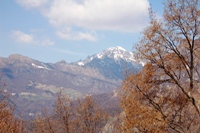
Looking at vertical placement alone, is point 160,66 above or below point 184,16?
below

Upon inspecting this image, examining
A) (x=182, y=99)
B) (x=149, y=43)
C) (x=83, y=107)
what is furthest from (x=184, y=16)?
(x=83, y=107)

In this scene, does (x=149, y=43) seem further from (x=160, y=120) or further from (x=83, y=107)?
(x=83, y=107)

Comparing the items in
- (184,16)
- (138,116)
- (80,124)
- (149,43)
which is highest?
(184,16)

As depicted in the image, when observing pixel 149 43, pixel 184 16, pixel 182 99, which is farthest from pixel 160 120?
pixel 184 16

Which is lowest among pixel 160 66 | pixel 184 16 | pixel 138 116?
pixel 138 116

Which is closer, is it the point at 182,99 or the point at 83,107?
the point at 182,99

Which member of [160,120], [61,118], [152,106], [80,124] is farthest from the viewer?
[80,124]

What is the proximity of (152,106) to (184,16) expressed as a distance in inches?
362

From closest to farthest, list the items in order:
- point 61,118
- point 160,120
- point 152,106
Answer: point 160,120 → point 152,106 → point 61,118

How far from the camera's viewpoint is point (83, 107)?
50406 mm

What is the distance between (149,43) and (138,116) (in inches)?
284

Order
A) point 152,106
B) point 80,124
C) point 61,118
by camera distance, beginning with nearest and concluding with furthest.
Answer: point 152,106 < point 61,118 < point 80,124

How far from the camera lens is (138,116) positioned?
26.4m

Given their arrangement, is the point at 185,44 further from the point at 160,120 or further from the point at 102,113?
the point at 102,113
